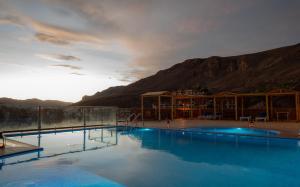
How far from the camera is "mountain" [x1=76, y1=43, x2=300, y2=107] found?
52.4 metres

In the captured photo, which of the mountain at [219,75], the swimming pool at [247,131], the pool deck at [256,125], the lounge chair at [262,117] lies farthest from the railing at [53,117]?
the mountain at [219,75]

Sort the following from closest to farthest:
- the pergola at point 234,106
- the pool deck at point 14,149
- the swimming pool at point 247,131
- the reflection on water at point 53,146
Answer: the pool deck at point 14,149
the reflection on water at point 53,146
the swimming pool at point 247,131
the pergola at point 234,106

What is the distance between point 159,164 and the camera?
737 centimetres

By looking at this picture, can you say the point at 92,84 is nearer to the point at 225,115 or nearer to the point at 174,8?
the point at 225,115

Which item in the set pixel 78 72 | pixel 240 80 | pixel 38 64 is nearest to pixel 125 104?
pixel 240 80

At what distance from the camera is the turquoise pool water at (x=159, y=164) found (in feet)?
19.0

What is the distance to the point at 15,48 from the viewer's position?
1487 cm

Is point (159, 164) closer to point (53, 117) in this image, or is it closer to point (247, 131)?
point (247, 131)

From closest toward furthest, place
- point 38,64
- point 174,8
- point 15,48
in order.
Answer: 1. point 174,8
2. point 15,48
3. point 38,64

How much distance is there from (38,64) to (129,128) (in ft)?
26.9

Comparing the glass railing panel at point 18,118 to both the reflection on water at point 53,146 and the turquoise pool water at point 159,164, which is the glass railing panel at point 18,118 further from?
the turquoise pool water at point 159,164

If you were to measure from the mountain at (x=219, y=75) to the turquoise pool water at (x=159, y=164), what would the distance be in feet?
122

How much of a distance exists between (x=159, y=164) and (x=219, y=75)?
7265cm

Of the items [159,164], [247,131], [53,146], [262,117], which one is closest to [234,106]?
[262,117]
